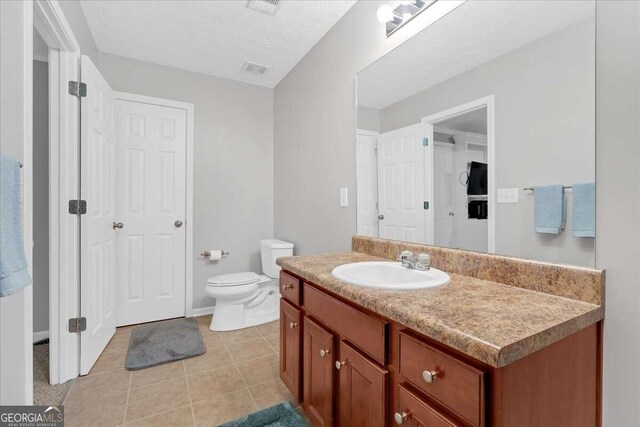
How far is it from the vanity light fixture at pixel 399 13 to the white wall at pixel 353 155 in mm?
57

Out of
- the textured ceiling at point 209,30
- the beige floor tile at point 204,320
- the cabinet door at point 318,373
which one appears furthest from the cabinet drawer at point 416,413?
the beige floor tile at point 204,320

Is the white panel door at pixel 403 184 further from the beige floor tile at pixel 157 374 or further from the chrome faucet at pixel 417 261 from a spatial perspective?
the beige floor tile at pixel 157 374

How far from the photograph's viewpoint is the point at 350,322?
3.55 feet

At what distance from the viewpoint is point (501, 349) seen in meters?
0.59

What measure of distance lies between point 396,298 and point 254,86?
3.01m

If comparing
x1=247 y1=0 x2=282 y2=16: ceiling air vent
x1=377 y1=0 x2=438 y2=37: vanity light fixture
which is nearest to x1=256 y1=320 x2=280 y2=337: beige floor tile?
x1=377 y1=0 x2=438 y2=37: vanity light fixture

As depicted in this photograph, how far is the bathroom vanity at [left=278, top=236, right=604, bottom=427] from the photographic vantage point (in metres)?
0.65

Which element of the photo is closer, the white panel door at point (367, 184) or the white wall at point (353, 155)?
the white wall at point (353, 155)

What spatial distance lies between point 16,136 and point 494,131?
6.05ft

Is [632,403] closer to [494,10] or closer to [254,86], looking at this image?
[494,10]

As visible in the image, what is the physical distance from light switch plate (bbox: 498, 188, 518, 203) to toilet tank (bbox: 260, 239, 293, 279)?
1.95 metres

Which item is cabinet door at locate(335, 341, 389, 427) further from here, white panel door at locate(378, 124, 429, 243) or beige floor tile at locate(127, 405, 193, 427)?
beige floor tile at locate(127, 405, 193, 427)

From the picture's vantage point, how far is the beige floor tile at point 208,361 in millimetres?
1979

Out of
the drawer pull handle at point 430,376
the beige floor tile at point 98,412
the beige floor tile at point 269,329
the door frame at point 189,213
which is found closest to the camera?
the drawer pull handle at point 430,376
